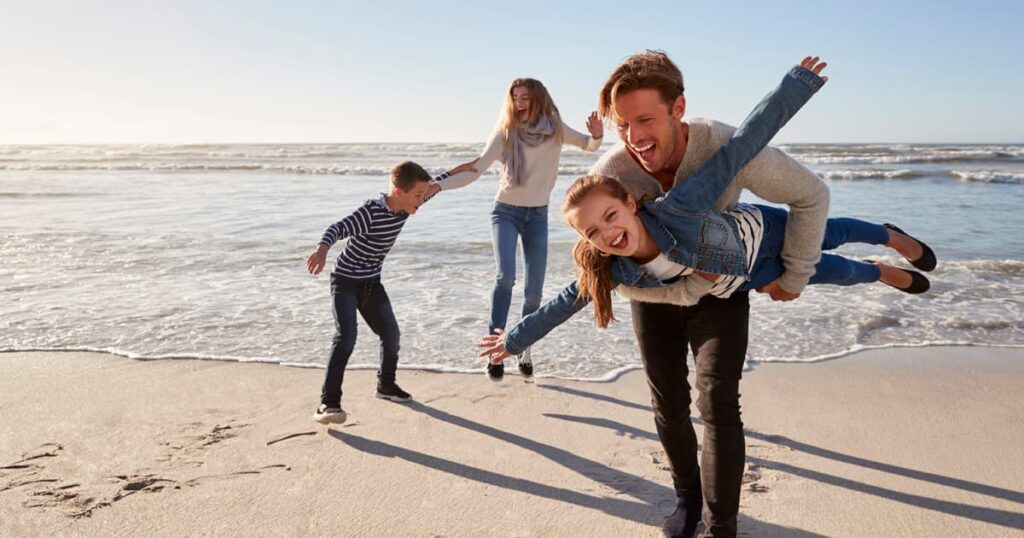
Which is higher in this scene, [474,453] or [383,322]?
[383,322]

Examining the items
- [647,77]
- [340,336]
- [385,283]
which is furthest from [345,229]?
[385,283]

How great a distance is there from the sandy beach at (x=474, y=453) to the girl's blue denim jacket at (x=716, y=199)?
4.07ft

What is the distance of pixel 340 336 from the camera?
14.0 ft

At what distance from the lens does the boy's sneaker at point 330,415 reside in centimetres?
406

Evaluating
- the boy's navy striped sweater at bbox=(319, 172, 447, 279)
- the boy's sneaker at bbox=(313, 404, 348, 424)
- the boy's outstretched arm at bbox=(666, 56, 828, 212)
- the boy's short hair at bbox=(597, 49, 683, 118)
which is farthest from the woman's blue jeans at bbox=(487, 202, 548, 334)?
the boy's outstretched arm at bbox=(666, 56, 828, 212)

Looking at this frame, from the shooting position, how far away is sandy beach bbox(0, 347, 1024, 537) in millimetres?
3043

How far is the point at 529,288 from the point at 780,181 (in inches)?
111

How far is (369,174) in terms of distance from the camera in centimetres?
2798

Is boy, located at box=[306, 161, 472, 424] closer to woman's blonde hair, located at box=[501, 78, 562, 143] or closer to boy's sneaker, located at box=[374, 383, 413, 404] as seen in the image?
boy's sneaker, located at box=[374, 383, 413, 404]

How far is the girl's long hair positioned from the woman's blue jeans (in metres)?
2.46

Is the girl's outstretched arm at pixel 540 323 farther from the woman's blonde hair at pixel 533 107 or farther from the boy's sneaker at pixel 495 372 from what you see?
the woman's blonde hair at pixel 533 107

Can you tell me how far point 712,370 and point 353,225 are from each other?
2503mm

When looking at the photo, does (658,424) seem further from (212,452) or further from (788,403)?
(212,452)

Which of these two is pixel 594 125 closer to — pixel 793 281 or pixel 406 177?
pixel 406 177
